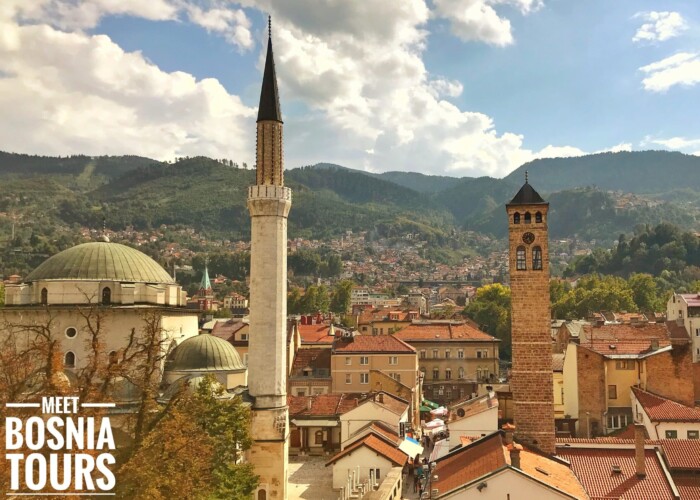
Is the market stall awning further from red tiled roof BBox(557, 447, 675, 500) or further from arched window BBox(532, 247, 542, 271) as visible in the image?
arched window BBox(532, 247, 542, 271)

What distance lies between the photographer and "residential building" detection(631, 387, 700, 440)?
29.4 metres

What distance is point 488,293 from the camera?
10044cm

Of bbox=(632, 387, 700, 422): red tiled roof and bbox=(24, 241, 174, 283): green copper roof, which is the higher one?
bbox=(24, 241, 174, 283): green copper roof

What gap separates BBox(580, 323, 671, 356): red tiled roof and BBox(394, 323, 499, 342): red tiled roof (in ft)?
44.4

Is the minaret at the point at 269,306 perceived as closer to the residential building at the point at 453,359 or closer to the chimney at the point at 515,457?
the chimney at the point at 515,457

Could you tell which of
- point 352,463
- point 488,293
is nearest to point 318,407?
point 352,463

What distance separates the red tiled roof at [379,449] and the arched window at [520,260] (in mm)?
10270

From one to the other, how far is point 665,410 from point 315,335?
1390 inches

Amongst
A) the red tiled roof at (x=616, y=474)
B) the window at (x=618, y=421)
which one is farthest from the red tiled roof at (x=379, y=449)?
the window at (x=618, y=421)

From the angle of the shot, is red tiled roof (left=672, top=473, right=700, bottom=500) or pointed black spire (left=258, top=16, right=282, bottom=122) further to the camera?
pointed black spire (left=258, top=16, right=282, bottom=122)

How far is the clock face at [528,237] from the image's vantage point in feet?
90.0

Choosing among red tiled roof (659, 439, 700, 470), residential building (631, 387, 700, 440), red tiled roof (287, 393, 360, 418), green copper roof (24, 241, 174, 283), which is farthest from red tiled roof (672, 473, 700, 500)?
green copper roof (24, 241, 174, 283)

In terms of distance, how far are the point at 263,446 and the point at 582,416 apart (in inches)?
644

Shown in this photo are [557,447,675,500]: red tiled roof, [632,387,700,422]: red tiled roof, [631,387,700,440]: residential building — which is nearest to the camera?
[557,447,675,500]: red tiled roof
